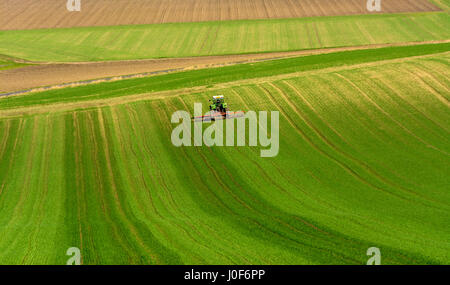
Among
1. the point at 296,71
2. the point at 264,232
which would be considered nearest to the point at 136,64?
the point at 296,71

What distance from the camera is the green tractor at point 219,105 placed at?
132 feet

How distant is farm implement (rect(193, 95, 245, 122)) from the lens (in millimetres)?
39594

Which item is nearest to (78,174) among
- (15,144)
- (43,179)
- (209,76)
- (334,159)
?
(43,179)

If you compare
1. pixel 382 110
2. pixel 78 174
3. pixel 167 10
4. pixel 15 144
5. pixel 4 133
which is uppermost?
pixel 167 10

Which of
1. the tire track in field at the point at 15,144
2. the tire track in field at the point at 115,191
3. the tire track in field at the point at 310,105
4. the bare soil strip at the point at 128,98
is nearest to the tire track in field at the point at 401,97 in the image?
the bare soil strip at the point at 128,98

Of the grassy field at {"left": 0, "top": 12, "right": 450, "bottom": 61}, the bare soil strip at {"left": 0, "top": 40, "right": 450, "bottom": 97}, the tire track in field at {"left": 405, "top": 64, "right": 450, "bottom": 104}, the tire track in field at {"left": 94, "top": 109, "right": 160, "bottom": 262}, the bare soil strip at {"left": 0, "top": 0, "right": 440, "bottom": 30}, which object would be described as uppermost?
the bare soil strip at {"left": 0, "top": 0, "right": 440, "bottom": 30}

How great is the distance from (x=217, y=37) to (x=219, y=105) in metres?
39.3

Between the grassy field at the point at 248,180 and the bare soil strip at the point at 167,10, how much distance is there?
44.5 metres

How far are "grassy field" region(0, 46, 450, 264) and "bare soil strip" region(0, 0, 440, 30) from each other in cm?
4448

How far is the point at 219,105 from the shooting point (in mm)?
40562

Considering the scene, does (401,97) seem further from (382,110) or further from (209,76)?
(209,76)

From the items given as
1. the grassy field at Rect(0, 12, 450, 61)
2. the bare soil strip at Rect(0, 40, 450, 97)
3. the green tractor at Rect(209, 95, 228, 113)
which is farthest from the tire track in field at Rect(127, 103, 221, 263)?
the grassy field at Rect(0, 12, 450, 61)

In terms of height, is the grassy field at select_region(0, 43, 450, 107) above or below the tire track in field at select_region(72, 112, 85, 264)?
above

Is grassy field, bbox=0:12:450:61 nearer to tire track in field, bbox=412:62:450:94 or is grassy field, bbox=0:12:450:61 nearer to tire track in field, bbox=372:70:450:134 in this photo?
tire track in field, bbox=412:62:450:94
